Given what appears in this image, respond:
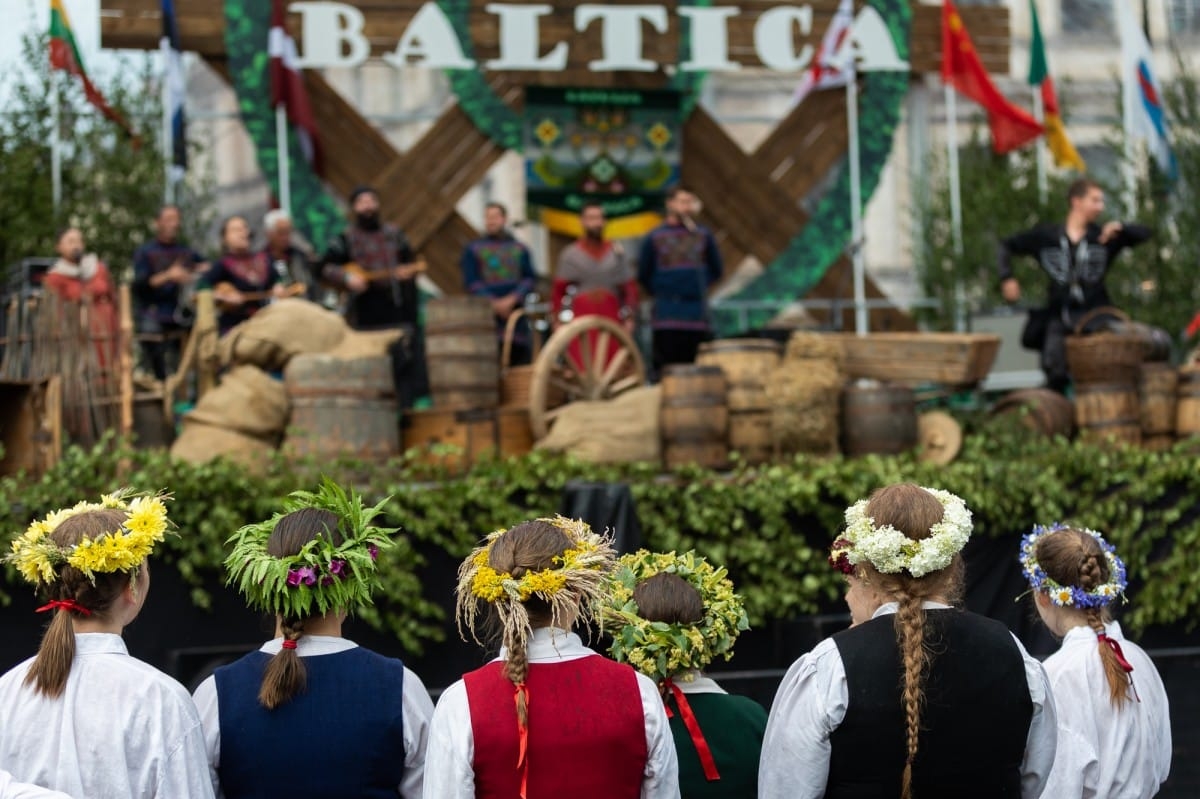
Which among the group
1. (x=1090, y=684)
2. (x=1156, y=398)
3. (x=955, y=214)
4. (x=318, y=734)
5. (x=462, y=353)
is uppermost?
(x=955, y=214)

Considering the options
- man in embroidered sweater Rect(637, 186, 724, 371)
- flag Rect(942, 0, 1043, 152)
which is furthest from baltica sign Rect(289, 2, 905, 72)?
man in embroidered sweater Rect(637, 186, 724, 371)

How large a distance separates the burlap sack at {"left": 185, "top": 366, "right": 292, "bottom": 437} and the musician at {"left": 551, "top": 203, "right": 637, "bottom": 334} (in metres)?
2.30

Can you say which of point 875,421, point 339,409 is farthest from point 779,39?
point 339,409

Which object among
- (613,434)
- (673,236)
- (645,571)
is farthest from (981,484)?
(645,571)

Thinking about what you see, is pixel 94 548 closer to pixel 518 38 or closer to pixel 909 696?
pixel 909 696

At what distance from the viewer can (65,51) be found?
10766mm

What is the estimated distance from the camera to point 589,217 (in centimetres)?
993

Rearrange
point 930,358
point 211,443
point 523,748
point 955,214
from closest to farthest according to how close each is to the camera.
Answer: point 523,748 → point 211,443 → point 930,358 → point 955,214

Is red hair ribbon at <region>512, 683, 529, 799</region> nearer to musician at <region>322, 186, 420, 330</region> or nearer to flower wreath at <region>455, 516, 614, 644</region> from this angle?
flower wreath at <region>455, 516, 614, 644</region>

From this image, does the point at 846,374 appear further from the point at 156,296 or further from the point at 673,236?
the point at 156,296

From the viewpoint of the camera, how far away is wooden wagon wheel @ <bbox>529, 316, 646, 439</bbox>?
826 centimetres

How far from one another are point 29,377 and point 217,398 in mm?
1088

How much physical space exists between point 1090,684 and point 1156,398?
4866mm

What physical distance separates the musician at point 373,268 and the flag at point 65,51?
2281 millimetres
